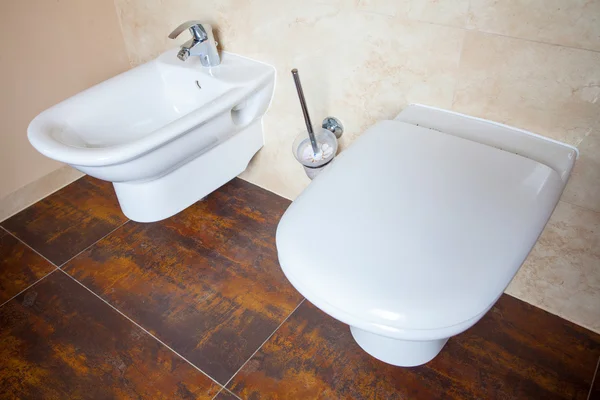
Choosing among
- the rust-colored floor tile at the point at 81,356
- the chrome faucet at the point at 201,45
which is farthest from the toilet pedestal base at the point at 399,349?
the chrome faucet at the point at 201,45

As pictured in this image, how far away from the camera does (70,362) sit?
1.11 metres

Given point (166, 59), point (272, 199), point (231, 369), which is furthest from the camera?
point (272, 199)

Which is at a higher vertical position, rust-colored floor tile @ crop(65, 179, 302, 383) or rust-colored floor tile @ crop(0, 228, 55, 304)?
rust-colored floor tile @ crop(0, 228, 55, 304)

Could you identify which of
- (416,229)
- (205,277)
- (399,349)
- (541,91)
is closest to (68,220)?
(205,277)

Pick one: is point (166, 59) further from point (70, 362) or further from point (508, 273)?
point (508, 273)

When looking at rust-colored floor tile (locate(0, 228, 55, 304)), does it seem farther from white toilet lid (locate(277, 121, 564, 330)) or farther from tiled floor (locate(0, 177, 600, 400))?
white toilet lid (locate(277, 121, 564, 330))

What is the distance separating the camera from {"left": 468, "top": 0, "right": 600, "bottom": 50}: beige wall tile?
2.70ft

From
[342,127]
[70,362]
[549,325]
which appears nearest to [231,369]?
[70,362]

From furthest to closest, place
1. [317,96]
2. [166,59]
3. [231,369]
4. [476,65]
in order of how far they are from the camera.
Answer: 1. [166,59]
2. [317,96]
3. [231,369]
4. [476,65]

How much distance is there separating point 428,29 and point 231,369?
824mm

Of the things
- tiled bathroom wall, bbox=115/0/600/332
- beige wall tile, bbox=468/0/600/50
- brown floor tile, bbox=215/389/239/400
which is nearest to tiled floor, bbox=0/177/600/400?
brown floor tile, bbox=215/389/239/400

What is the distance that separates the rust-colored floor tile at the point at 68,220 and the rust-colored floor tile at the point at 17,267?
0.9 inches

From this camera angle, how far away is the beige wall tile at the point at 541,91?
0.88m

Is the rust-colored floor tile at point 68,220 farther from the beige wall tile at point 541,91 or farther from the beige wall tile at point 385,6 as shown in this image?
the beige wall tile at point 541,91
